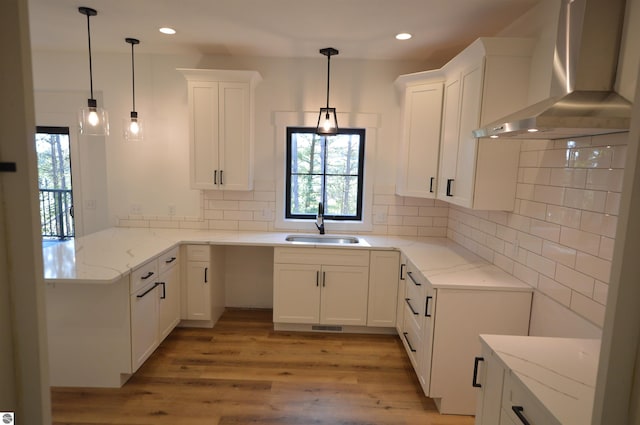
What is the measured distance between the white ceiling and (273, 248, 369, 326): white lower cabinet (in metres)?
1.88

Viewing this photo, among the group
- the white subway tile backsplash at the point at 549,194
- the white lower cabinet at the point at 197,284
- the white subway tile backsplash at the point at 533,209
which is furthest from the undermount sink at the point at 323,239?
the white subway tile backsplash at the point at 549,194

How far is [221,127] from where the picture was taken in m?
3.26

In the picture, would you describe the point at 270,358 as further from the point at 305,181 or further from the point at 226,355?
the point at 305,181

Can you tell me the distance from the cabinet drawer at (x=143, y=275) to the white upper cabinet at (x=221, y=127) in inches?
38.8

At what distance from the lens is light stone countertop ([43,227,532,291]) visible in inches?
83.2

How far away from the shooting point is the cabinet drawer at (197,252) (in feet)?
10.3

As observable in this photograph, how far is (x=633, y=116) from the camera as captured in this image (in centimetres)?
A: 65

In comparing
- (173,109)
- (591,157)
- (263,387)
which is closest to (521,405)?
(591,157)

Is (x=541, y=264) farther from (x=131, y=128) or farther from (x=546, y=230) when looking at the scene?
(x=131, y=128)

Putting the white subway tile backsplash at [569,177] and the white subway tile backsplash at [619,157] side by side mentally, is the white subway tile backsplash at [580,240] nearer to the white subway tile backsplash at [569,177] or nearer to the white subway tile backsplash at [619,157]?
the white subway tile backsplash at [569,177]

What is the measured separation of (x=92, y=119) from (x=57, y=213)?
6.01 feet

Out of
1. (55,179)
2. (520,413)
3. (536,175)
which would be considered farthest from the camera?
(55,179)

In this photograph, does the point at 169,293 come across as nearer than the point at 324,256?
Yes

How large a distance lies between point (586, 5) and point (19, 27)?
77.7 inches
